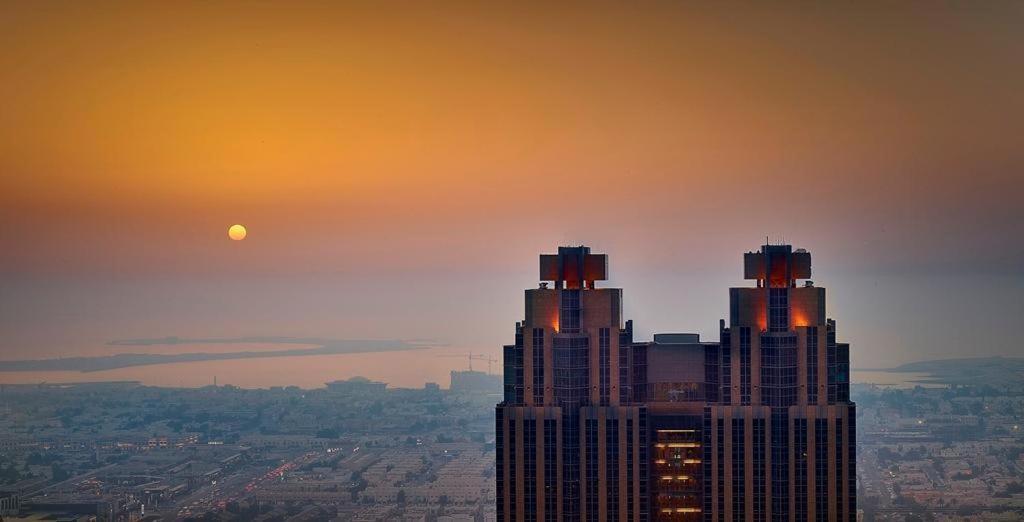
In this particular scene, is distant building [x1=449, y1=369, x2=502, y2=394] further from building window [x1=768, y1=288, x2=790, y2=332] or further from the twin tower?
building window [x1=768, y1=288, x2=790, y2=332]

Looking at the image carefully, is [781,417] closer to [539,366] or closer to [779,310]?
[779,310]

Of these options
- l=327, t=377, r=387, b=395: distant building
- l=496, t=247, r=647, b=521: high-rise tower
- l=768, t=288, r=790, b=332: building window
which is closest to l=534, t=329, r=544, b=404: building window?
l=496, t=247, r=647, b=521: high-rise tower

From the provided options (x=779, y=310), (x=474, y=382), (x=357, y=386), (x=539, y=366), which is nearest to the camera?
(x=539, y=366)

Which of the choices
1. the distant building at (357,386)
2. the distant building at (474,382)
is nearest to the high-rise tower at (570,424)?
the distant building at (474,382)

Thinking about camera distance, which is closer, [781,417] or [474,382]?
[781,417]

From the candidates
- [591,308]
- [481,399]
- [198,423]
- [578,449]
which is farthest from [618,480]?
[198,423]

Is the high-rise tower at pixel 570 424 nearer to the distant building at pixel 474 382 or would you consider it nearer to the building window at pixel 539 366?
the building window at pixel 539 366

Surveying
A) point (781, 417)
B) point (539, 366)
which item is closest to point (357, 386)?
point (539, 366)

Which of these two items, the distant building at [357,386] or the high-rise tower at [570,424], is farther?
the distant building at [357,386]
